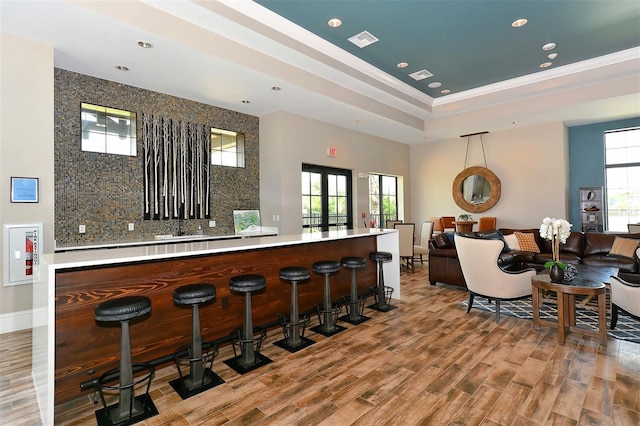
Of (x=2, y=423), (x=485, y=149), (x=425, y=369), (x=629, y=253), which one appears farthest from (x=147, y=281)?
(x=485, y=149)

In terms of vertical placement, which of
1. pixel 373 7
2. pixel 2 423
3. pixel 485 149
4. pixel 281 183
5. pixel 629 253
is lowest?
pixel 2 423

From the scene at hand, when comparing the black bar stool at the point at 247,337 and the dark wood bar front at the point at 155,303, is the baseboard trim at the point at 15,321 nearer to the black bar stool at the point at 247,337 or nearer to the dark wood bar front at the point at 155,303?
the dark wood bar front at the point at 155,303

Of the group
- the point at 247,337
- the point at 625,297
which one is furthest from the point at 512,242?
the point at 247,337

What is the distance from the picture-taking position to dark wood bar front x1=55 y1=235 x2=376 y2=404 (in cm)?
223

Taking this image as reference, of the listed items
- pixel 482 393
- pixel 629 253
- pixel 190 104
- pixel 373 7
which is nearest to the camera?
pixel 482 393

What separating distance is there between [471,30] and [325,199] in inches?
163

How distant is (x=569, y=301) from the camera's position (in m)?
3.43

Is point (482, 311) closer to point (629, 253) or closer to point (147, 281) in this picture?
point (629, 253)

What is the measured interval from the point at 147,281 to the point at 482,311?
3.91 meters

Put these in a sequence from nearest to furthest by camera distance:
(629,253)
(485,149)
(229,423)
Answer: (229,423) < (629,253) < (485,149)

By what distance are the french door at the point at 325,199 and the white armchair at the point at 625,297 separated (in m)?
4.95

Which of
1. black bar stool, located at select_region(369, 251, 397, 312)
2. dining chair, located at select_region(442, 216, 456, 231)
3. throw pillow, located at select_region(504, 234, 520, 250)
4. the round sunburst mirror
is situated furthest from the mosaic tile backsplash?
the round sunburst mirror

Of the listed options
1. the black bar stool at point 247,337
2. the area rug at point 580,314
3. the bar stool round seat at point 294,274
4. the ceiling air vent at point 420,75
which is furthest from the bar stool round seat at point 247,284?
the ceiling air vent at point 420,75

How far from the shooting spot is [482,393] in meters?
2.34
